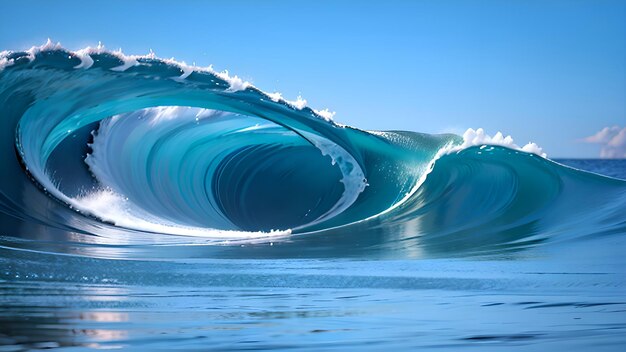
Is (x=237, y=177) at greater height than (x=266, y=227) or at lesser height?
greater

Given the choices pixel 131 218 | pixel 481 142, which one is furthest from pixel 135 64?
pixel 481 142

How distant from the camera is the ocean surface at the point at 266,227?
3064 mm

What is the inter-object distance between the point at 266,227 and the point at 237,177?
1.49 meters

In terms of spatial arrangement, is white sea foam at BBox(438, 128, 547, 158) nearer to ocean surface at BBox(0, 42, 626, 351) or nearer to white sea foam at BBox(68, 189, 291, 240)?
ocean surface at BBox(0, 42, 626, 351)

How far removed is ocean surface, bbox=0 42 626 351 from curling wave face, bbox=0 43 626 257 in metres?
0.03

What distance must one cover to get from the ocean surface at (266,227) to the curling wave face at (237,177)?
0.03 metres

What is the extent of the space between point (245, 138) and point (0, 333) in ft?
26.2

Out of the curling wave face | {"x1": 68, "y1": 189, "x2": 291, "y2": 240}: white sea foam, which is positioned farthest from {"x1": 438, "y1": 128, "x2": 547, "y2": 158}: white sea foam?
{"x1": 68, "y1": 189, "x2": 291, "y2": 240}: white sea foam

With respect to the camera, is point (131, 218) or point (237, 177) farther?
point (237, 177)

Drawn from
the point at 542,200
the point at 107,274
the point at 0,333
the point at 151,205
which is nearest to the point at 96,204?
the point at 151,205

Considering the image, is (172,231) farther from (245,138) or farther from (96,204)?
(245,138)

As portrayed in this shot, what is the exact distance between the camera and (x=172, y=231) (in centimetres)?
774

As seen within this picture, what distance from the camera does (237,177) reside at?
10.1 m

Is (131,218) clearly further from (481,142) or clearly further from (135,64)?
(481,142)
